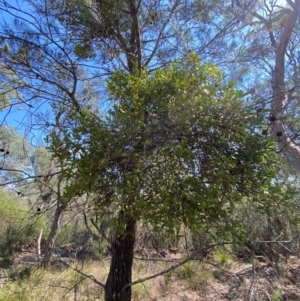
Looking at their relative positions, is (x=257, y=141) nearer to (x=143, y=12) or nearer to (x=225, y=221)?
(x=225, y=221)

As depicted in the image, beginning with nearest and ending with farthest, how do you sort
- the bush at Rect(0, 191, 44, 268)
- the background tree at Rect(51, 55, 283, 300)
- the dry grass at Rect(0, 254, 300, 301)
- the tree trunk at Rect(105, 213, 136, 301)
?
1. the background tree at Rect(51, 55, 283, 300)
2. the tree trunk at Rect(105, 213, 136, 301)
3. the dry grass at Rect(0, 254, 300, 301)
4. the bush at Rect(0, 191, 44, 268)

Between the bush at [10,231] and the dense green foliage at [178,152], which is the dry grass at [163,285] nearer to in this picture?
the dense green foliage at [178,152]

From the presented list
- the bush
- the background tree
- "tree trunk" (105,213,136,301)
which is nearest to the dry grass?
"tree trunk" (105,213,136,301)

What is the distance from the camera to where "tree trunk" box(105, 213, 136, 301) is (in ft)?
6.47

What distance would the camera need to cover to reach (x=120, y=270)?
6.69 feet

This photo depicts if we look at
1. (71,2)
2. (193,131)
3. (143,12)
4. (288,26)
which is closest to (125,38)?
(143,12)

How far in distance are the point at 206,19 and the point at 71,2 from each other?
4.80 ft

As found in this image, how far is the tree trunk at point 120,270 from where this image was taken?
1.97m

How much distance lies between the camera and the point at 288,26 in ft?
11.5

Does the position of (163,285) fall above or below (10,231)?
below

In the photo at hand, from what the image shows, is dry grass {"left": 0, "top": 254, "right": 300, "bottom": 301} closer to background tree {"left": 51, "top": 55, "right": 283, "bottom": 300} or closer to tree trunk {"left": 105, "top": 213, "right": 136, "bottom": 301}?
tree trunk {"left": 105, "top": 213, "right": 136, "bottom": 301}

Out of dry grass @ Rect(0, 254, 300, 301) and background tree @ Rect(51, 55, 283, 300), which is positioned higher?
background tree @ Rect(51, 55, 283, 300)

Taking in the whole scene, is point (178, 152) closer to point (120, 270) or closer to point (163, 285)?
point (120, 270)

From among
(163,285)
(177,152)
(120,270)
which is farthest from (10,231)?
(177,152)
